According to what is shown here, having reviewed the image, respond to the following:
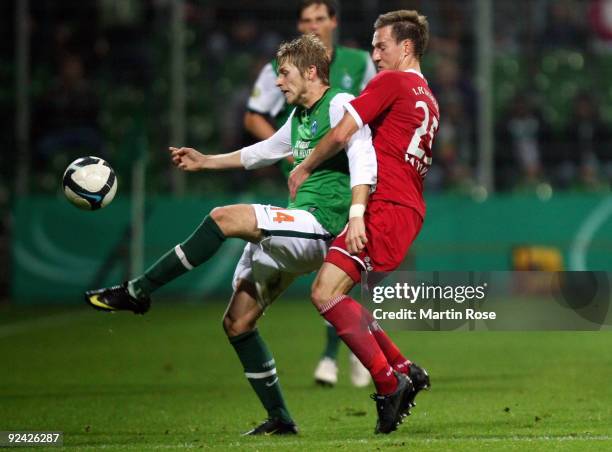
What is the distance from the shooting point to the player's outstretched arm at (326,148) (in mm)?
6098

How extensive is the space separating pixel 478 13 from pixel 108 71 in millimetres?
5323

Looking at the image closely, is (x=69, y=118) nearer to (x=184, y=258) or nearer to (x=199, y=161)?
(x=199, y=161)

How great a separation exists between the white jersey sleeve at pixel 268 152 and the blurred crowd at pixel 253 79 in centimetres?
1014

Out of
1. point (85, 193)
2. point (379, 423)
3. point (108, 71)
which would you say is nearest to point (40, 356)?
point (85, 193)

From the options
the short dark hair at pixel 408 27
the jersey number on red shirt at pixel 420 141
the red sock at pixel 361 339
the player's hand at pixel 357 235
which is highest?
the short dark hair at pixel 408 27

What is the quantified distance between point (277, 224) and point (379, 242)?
525 millimetres

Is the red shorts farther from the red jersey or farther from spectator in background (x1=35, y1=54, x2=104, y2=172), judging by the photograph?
spectator in background (x1=35, y1=54, x2=104, y2=172)

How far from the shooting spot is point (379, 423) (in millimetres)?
6301

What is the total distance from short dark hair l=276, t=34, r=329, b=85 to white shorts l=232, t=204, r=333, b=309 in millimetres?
768

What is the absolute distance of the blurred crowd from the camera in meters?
17.1

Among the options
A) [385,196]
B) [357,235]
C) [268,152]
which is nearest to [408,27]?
[385,196]

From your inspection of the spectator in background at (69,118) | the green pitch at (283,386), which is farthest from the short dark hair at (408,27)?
the spectator in background at (69,118)

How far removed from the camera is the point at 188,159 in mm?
6770

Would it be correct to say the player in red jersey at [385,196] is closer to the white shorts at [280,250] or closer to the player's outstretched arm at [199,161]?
the white shorts at [280,250]
